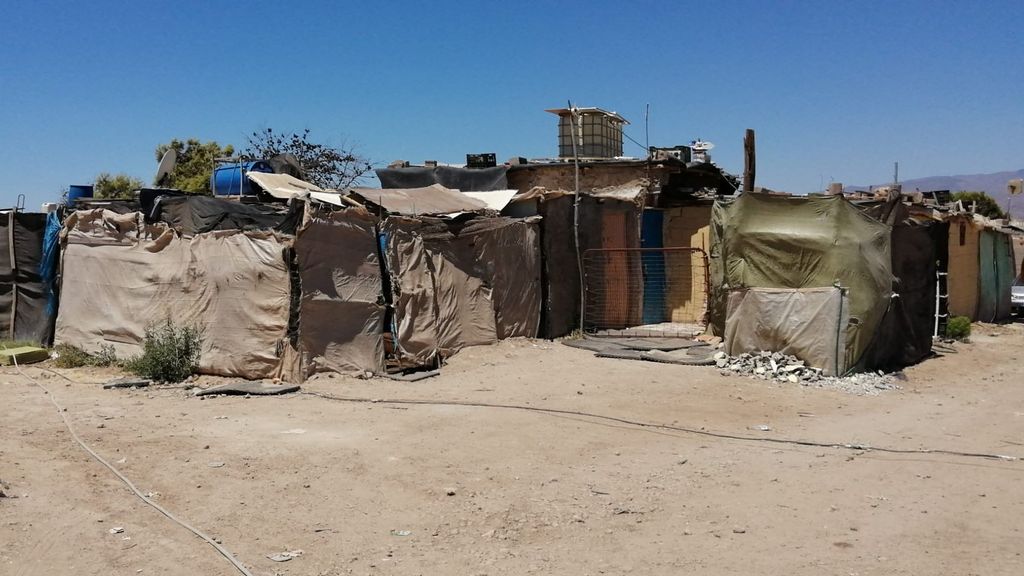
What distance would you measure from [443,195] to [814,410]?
7348 millimetres

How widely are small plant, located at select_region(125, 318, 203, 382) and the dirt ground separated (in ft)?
1.63

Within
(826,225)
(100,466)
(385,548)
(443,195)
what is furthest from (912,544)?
(443,195)

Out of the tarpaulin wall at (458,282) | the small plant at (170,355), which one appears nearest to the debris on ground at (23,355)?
the small plant at (170,355)

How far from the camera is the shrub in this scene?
490 inches

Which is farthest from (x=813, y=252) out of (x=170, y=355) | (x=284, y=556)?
(x=284, y=556)

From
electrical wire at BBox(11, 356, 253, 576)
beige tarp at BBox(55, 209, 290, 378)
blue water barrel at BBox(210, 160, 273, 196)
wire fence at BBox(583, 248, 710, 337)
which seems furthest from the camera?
wire fence at BBox(583, 248, 710, 337)

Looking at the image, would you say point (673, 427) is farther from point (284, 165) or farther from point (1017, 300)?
point (1017, 300)

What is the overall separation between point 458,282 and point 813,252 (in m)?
5.21

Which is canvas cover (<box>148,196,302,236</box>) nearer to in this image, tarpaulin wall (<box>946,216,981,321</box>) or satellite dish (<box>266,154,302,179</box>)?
satellite dish (<box>266,154,302,179</box>)

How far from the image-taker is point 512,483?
6781 mm

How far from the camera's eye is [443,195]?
14742 millimetres

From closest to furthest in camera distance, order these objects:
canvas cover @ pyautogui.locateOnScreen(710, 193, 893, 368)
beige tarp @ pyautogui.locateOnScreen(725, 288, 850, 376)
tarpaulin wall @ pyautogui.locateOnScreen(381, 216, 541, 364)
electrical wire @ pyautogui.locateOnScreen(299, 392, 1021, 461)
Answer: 1. electrical wire @ pyautogui.locateOnScreen(299, 392, 1021, 461)
2. beige tarp @ pyautogui.locateOnScreen(725, 288, 850, 376)
3. canvas cover @ pyautogui.locateOnScreen(710, 193, 893, 368)
4. tarpaulin wall @ pyautogui.locateOnScreen(381, 216, 541, 364)

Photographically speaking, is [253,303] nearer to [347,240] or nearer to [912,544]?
[347,240]

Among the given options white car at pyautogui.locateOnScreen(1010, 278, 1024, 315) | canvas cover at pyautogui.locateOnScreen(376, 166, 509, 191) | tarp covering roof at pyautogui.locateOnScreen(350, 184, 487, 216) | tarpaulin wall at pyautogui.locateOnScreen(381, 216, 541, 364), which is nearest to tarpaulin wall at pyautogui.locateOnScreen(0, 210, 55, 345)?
tarp covering roof at pyautogui.locateOnScreen(350, 184, 487, 216)
